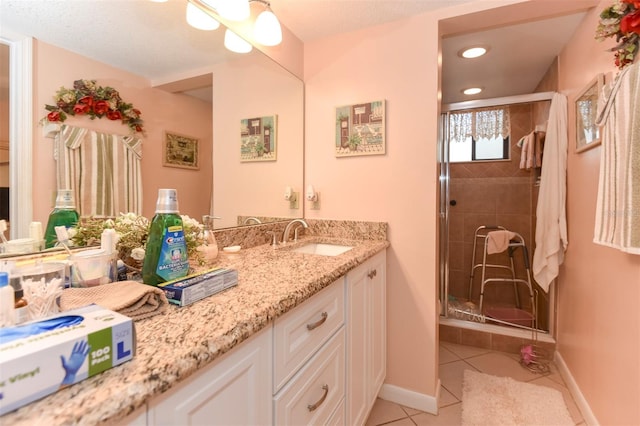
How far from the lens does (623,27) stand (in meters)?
1.11

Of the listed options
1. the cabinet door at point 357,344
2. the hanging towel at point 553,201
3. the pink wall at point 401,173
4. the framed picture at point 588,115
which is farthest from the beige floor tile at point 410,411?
the framed picture at point 588,115

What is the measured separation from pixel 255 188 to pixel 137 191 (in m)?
0.77

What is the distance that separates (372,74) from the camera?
1812 millimetres

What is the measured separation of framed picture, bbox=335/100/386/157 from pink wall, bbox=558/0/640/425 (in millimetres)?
1082

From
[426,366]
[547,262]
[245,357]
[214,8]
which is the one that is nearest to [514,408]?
[426,366]

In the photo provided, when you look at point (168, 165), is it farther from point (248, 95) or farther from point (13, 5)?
point (248, 95)

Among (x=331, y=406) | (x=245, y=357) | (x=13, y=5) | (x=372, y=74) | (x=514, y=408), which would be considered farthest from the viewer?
(x=372, y=74)

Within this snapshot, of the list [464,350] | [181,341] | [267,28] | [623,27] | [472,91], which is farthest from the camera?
[472,91]

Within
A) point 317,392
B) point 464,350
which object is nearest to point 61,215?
point 317,392

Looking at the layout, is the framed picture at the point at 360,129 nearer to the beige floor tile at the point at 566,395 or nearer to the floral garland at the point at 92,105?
the floral garland at the point at 92,105

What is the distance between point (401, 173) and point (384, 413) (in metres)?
1.36

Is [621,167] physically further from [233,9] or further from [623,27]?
[233,9]

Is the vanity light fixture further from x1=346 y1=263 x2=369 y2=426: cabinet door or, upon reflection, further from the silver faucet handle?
x1=346 y1=263 x2=369 y2=426: cabinet door

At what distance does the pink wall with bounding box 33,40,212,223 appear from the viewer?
86 cm
